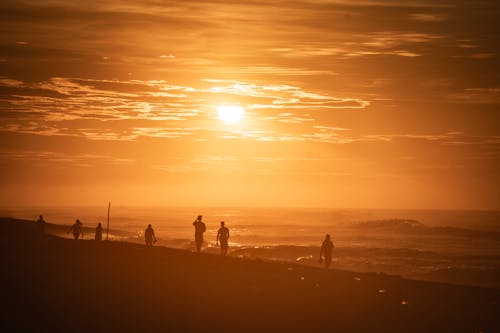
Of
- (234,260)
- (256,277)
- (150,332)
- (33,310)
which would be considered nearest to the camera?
(150,332)

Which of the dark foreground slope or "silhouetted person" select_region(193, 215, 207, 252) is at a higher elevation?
"silhouetted person" select_region(193, 215, 207, 252)

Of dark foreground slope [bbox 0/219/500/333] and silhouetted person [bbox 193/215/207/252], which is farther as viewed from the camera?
silhouetted person [bbox 193/215/207/252]

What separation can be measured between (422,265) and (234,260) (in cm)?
2907

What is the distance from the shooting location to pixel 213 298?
20.5m

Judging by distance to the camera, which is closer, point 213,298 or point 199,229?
point 213,298

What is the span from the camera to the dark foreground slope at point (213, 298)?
17.3 metres

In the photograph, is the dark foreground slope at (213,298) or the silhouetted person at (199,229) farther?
the silhouetted person at (199,229)

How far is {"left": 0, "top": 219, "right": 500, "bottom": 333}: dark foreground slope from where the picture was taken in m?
17.3

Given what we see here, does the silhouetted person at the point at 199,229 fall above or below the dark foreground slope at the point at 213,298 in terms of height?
above

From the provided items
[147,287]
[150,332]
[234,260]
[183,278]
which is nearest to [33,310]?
[150,332]

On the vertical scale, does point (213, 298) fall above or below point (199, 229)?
below

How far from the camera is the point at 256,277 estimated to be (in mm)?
25641

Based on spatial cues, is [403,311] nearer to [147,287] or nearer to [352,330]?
[352,330]

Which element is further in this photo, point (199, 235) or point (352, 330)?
point (199, 235)
